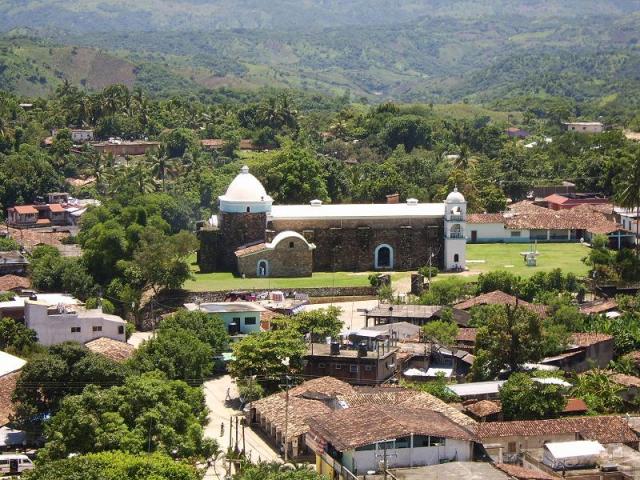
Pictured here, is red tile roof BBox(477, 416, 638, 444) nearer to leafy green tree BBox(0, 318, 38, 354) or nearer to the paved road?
the paved road

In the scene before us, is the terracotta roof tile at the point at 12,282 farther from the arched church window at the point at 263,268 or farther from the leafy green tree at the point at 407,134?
the leafy green tree at the point at 407,134

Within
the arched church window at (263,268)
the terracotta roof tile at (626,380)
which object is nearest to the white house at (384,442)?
the terracotta roof tile at (626,380)

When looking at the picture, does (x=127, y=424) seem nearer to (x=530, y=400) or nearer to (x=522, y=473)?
(x=522, y=473)

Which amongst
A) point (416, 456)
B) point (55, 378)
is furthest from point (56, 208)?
point (416, 456)

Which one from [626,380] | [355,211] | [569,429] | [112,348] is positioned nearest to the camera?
[569,429]

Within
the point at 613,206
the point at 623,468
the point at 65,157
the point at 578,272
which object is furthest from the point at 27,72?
the point at 623,468

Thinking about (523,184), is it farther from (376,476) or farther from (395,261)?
(376,476)
